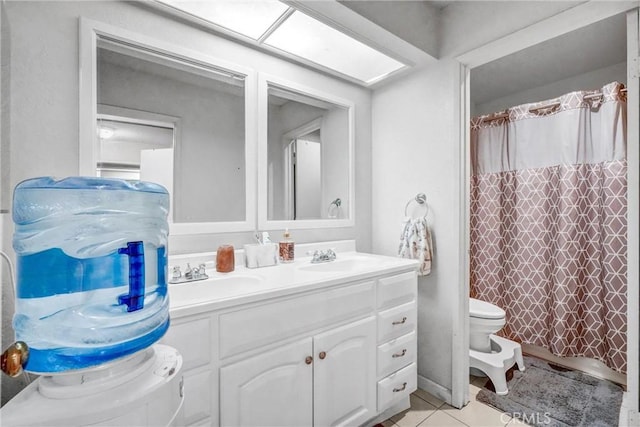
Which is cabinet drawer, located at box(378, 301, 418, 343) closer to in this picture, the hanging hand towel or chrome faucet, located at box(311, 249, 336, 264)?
the hanging hand towel

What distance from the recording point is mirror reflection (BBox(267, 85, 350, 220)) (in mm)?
1702

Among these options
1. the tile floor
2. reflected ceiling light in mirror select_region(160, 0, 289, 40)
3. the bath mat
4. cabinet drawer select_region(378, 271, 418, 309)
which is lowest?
the tile floor

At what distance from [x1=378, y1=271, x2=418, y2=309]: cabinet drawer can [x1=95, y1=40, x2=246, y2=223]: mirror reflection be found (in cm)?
86

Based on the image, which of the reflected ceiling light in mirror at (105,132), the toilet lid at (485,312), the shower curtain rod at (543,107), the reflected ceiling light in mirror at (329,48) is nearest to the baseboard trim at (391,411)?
the toilet lid at (485,312)

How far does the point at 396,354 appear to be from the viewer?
1533 millimetres

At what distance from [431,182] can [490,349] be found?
1.34 meters

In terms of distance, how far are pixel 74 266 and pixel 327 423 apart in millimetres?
1175

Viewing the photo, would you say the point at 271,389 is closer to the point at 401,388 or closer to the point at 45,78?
the point at 401,388

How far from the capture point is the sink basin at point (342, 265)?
162 centimetres

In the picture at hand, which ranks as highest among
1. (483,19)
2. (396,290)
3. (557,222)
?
(483,19)

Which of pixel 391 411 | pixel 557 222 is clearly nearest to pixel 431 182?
pixel 557 222

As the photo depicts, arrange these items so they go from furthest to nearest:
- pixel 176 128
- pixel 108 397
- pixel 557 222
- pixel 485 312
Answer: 1. pixel 557 222
2. pixel 485 312
3. pixel 176 128
4. pixel 108 397

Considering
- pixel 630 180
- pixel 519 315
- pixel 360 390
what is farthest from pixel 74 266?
pixel 519 315

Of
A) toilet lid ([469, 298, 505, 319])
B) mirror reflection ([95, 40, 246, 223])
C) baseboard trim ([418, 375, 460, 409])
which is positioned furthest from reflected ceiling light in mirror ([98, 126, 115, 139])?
toilet lid ([469, 298, 505, 319])
